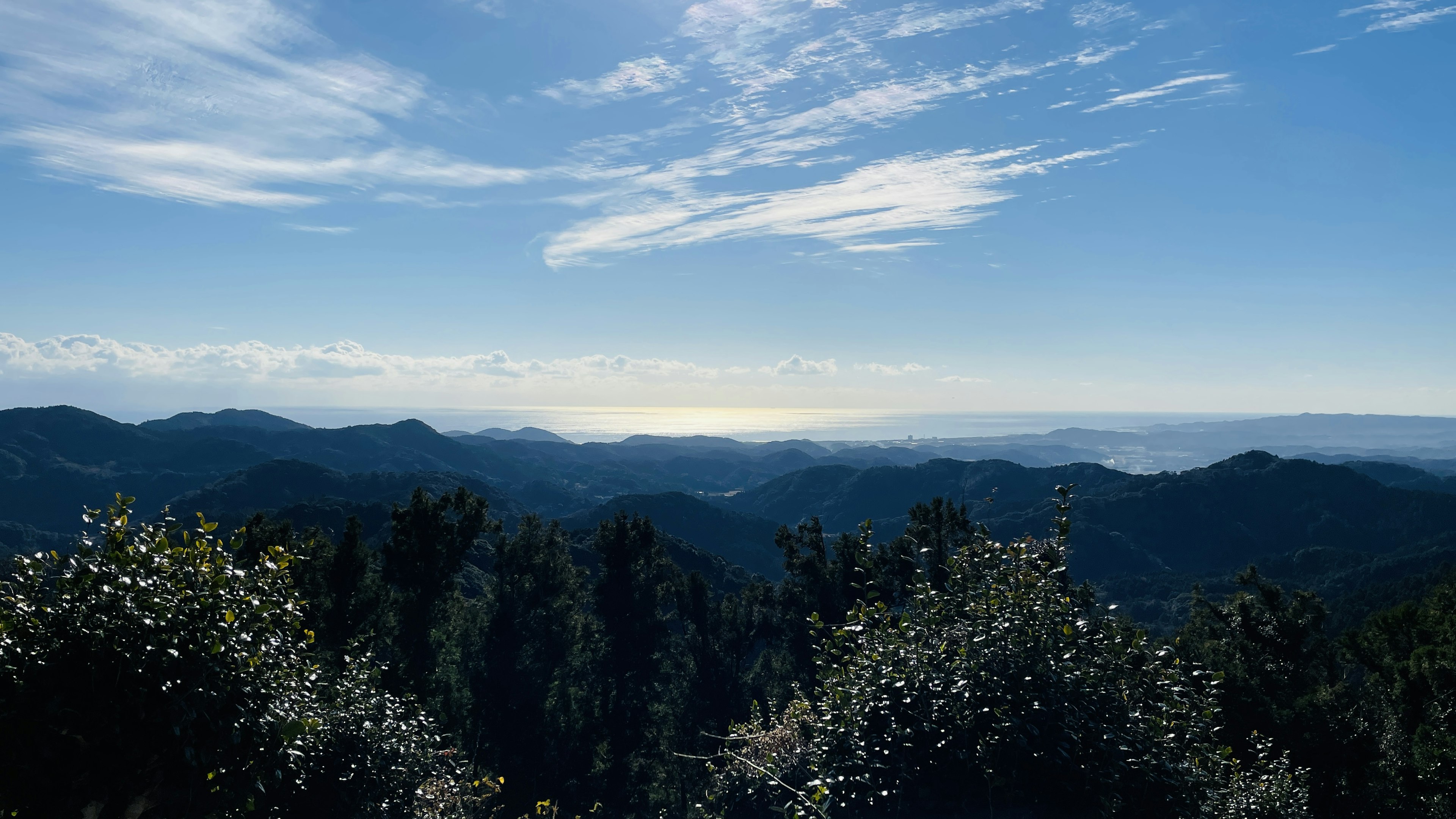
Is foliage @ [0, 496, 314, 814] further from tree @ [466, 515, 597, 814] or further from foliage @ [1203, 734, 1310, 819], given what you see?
tree @ [466, 515, 597, 814]

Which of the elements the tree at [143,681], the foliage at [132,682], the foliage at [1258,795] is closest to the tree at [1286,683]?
the foliage at [1258,795]

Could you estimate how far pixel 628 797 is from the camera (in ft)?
141

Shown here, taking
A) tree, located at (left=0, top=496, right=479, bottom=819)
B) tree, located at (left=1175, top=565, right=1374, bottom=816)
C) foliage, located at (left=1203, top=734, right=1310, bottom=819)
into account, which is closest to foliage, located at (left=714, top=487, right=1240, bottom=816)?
foliage, located at (left=1203, top=734, right=1310, bottom=819)

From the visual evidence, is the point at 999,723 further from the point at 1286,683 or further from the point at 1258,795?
the point at 1286,683

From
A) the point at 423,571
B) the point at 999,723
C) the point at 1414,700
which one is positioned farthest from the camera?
Result: the point at 423,571

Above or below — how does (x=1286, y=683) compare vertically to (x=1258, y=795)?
below

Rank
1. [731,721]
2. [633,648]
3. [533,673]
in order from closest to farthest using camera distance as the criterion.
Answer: [731,721] < [533,673] < [633,648]

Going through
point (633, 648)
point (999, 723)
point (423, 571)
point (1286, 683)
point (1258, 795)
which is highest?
point (999, 723)

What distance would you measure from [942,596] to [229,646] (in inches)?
307

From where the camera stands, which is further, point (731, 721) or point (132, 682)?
point (731, 721)

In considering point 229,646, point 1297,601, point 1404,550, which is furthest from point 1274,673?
point 1404,550

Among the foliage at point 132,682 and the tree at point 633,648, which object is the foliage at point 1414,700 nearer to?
the foliage at point 132,682

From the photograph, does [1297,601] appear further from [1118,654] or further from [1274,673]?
[1118,654]

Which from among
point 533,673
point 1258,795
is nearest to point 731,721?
point 1258,795
